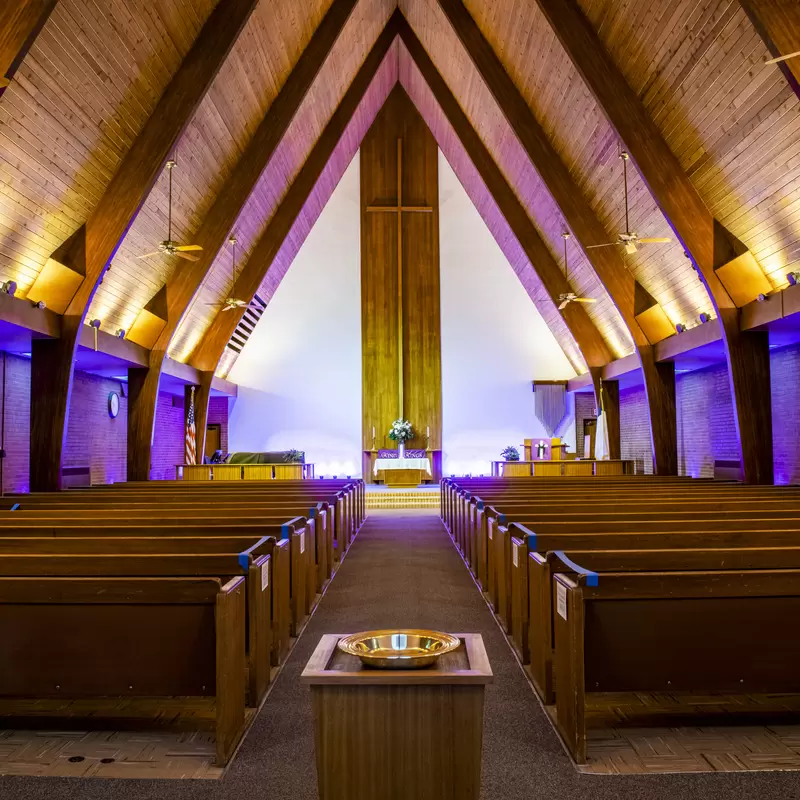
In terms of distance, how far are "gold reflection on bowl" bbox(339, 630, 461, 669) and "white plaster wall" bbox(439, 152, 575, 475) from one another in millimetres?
13409

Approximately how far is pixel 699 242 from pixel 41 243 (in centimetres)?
727

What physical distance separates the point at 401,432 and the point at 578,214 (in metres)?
6.16

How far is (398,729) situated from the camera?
5.01 ft

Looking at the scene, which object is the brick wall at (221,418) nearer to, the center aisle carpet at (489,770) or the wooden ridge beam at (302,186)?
the wooden ridge beam at (302,186)

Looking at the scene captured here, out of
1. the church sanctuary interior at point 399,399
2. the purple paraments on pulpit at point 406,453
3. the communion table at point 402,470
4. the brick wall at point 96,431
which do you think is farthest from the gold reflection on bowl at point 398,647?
the purple paraments on pulpit at point 406,453

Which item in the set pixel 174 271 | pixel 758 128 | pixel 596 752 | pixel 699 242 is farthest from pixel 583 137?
pixel 596 752

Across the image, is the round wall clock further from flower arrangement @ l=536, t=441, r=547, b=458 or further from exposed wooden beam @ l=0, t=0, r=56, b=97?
flower arrangement @ l=536, t=441, r=547, b=458

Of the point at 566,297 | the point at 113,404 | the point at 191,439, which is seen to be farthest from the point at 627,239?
the point at 113,404

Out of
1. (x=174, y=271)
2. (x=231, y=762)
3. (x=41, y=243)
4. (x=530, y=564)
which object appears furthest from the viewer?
(x=174, y=271)

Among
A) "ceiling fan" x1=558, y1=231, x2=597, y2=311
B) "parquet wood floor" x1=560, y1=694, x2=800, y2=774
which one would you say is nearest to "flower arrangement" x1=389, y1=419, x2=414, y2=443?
"ceiling fan" x1=558, y1=231, x2=597, y2=311

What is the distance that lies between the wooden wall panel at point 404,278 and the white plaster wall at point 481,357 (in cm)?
34

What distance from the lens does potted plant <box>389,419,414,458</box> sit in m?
14.0

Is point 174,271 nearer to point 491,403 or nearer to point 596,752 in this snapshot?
point 491,403

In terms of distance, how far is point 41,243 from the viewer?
7.21 m
